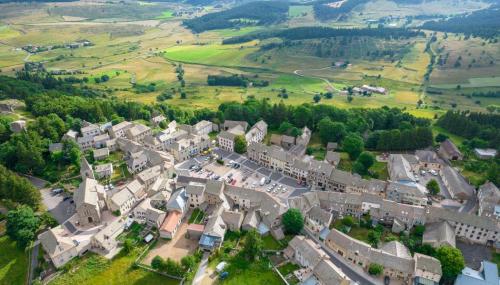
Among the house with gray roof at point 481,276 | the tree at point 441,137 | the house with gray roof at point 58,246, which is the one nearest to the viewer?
the house with gray roof at point 481,276

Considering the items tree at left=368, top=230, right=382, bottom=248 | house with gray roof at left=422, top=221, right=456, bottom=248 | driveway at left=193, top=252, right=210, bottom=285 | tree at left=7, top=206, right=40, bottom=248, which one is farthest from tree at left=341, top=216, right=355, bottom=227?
tree at left=7, top=206, right=40, bottom=248

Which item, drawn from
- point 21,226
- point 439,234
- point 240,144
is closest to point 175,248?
point 21,226

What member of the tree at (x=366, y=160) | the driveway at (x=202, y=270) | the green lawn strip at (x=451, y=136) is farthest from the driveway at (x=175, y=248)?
the green lawn strip at (x=451, y=136)

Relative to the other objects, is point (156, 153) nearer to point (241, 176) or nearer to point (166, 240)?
point (241, 176)

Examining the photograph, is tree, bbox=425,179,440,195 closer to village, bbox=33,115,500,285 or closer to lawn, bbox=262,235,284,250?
village, bbox=33,115,500,285

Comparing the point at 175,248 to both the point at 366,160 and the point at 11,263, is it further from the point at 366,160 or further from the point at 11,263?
the point at 366,160

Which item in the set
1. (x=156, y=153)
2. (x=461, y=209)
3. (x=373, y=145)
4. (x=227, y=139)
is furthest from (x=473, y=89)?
(x=156, y=153)

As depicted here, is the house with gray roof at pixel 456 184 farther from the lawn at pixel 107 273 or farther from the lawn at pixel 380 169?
the lawn at pixel 107 273
